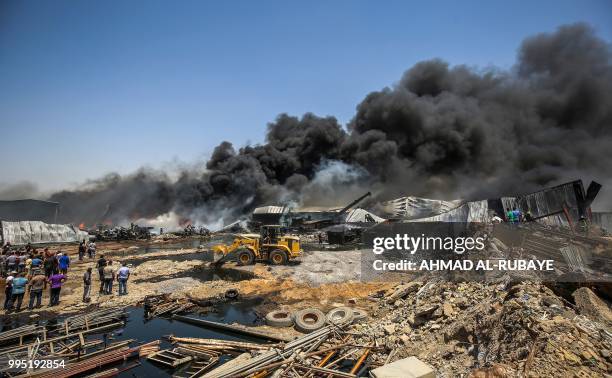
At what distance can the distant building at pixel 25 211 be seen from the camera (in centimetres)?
4422

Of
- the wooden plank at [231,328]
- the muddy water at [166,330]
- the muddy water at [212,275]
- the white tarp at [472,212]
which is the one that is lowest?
the muddy water at [166,330]

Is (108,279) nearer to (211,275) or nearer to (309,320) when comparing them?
(211,275)

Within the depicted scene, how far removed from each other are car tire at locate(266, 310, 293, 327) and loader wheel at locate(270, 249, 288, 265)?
8139 mm

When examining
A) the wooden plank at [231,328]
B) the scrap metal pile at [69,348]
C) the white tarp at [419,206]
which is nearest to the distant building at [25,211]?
the scrap metal pile at [69,348]

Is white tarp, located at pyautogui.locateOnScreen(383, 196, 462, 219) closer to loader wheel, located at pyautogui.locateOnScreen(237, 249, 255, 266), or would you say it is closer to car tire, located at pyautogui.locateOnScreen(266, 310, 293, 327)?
loader wheel, located at pyautogui.locateOnScreen(237, 249, 255, 266)

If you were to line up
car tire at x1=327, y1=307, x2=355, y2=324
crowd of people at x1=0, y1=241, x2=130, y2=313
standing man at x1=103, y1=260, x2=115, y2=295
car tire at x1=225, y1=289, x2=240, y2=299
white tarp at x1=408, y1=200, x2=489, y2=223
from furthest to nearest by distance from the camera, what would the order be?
white tarp at x1=408, y1=200, x2=489, y2=223
standing man at x1=103, y1=260, x2=115, y2=295
car tire at x1=225, y1=289, x2=240, y2=299
crowd of people at x1=0, y1=241, x2=130, y2=313
car tire at x1=327, y1=307, x2=355, y2=324

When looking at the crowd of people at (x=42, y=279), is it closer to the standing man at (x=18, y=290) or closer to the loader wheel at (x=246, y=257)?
the standing man at (x=18, y=290)

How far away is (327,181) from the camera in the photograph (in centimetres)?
5528

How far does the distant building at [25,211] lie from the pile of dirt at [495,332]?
5352cm

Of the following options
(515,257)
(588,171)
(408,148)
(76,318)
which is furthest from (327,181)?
(76,318)

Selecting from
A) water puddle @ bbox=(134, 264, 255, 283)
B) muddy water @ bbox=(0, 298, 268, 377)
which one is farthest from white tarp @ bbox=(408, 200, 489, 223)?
muddy water @ bbox=(0, 298, 268, 377)

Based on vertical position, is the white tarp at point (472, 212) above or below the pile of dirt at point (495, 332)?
above

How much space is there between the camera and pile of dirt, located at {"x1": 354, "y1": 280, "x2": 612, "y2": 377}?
534 centimetres

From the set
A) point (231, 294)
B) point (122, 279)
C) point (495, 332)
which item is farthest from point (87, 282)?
point (495, 332)
